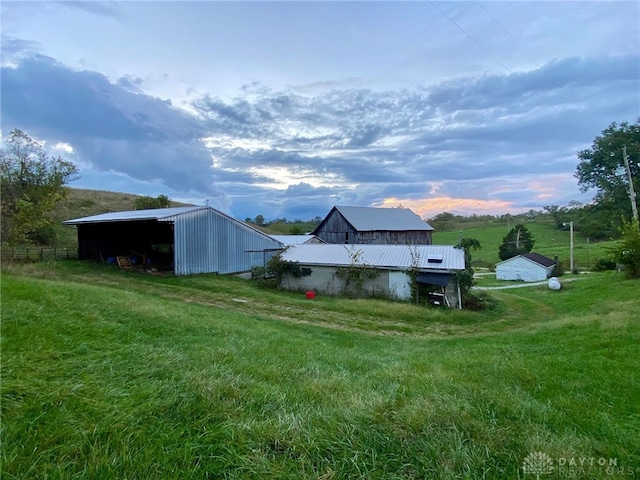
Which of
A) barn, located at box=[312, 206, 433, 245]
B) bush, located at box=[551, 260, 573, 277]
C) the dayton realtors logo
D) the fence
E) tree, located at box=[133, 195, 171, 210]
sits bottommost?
bush, located at box=[551, 260, 573, 277]

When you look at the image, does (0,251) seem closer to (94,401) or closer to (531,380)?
(94,401)

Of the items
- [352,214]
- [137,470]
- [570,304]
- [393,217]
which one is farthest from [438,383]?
[393,217]

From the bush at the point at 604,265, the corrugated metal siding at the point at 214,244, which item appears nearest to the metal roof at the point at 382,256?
the corrugated metal siding at the point at 214,244

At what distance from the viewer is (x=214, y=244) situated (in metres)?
22.4

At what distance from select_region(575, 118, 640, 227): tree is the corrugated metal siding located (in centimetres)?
3877

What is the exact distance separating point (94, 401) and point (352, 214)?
39.0m

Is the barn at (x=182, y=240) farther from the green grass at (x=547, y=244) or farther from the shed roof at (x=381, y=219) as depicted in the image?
the green grass at (x=547, y=244)

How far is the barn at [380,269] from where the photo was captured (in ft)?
59.2

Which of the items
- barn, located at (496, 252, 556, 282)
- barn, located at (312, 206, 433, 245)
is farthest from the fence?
barn, located at (496, 252, 556, 282)

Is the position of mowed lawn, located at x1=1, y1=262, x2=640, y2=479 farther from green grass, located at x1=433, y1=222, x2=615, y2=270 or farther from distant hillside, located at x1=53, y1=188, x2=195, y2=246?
distant hillside, located at x1=53, y1=188, x2=195, y2=246

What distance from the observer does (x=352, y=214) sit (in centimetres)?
4106

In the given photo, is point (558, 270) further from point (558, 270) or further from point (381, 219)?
point (381, 219)

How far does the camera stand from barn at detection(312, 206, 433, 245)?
1527 inches

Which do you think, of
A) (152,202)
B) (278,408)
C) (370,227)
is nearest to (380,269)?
(278,408)
